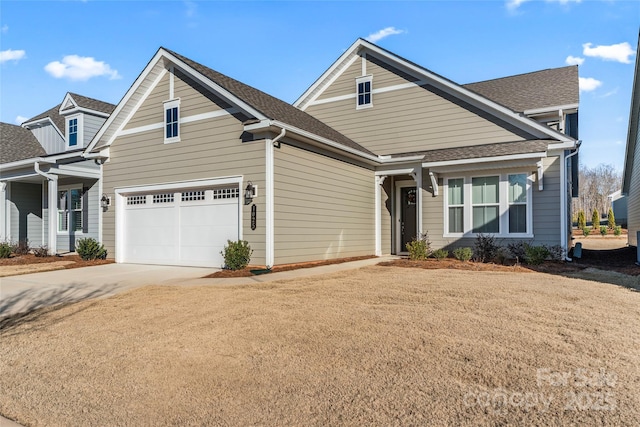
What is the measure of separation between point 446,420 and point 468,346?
1.43 m

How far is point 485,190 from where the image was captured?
12094mm

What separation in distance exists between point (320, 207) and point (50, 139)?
1483 cm

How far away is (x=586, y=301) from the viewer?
575cm

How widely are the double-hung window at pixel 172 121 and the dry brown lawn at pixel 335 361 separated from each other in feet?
21.5

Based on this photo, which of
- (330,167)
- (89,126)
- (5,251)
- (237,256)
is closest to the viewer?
(237,256)

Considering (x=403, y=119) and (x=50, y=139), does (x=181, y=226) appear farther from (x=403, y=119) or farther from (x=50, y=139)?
(x=50, y=139)

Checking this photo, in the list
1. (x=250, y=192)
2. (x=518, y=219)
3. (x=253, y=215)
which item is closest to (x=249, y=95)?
(x=250, y=192)

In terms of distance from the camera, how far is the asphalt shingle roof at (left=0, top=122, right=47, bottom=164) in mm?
17422

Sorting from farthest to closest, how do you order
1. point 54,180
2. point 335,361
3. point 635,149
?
point 635,149 < point 54,180 < point 335,361

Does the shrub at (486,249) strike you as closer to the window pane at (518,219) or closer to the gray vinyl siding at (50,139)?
the window pane at (518,219)

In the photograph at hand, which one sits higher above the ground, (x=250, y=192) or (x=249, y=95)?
(x=249, y=95)

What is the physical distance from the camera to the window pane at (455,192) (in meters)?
12.5

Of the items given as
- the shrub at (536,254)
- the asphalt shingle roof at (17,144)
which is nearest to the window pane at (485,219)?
the shrub at (536,254)

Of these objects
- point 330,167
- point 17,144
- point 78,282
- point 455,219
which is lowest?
point 78,282
